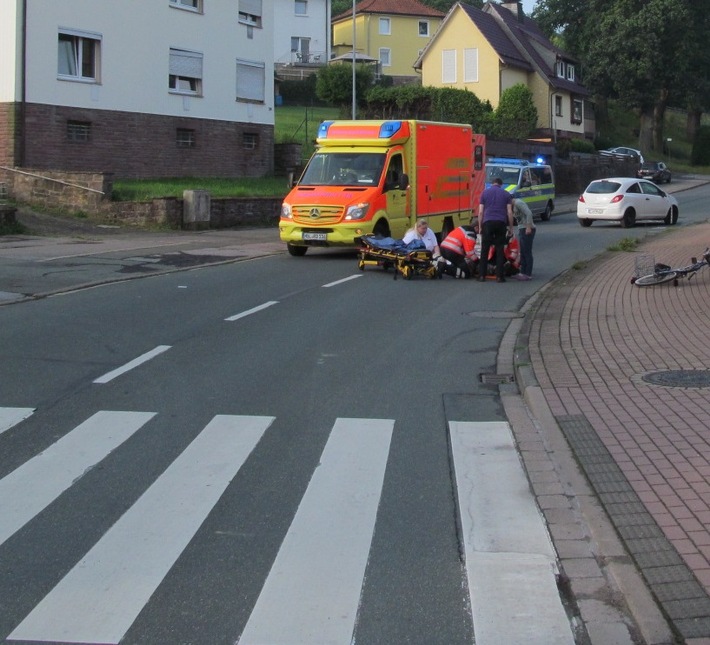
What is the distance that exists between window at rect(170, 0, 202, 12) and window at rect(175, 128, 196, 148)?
4.22 metres

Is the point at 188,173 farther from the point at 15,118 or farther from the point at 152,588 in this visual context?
the point at 152,588

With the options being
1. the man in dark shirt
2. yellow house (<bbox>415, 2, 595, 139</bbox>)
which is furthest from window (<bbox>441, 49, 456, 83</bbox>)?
the man in dark shirt

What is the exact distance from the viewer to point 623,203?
113 feet

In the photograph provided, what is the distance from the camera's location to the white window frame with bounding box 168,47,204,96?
37.3 m

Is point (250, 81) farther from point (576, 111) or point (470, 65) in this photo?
point (576, 111)

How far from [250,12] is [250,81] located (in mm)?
2571

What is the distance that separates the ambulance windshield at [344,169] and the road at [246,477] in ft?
30.0

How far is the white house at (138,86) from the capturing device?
32.0 meters

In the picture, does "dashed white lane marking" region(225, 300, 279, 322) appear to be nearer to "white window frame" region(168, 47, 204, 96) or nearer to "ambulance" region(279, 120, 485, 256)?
"ambulance" region(279, 120, 485, 256)

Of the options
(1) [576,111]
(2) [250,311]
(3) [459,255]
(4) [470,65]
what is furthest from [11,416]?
(1) [576,111]

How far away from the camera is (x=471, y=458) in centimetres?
765

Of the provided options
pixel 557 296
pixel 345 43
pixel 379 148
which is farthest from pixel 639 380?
pixel 345 43

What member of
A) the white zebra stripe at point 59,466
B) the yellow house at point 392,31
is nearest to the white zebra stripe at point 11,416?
the white zebra stripe at point 59,466

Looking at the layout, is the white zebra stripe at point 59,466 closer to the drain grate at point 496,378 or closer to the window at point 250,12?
the drain grate at point 496,378
